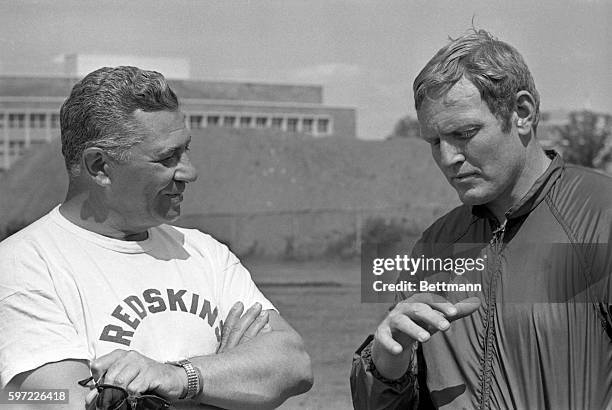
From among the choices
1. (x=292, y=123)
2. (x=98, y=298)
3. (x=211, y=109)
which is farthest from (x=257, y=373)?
(x=292, y=123)

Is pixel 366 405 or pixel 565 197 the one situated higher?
pixel 565 197

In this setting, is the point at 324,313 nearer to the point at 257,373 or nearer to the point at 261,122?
the point at 257,373

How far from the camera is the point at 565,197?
1896 mm

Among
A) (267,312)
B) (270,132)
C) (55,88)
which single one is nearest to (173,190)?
(267,312)

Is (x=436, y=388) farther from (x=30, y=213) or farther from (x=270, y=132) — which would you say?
(x=270, y=132)

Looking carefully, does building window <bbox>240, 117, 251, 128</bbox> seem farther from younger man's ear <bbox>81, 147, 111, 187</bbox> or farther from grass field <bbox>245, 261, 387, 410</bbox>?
younger man's ear <bbox>81, 147, 111, 187</bbox>

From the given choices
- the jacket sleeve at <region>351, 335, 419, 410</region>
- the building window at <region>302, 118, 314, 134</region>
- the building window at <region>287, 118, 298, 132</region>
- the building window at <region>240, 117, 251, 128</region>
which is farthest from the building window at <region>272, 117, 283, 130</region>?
the jacket sleeve at <region>351, 335, 419, 410</region>

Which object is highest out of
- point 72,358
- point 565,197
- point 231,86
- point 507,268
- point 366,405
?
point 231,86

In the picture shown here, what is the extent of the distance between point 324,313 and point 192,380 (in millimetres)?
11597

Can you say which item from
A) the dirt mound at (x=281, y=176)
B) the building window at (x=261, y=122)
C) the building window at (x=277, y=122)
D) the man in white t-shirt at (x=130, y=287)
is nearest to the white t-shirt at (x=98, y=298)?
the man in white t-shirt at (x=130, y=287)

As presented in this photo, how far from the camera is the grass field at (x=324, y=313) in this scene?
8297 mm

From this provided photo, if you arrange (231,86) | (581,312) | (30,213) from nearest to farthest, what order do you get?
(581,312) → (30,213) → (231,86)

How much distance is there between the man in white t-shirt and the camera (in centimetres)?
189

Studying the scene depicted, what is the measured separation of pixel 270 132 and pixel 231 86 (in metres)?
9.01
